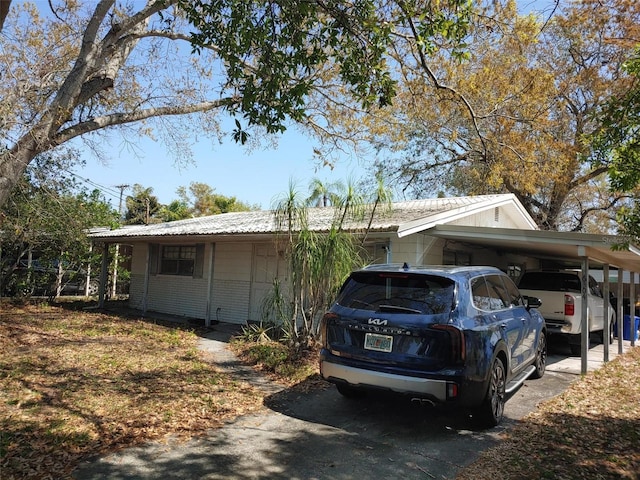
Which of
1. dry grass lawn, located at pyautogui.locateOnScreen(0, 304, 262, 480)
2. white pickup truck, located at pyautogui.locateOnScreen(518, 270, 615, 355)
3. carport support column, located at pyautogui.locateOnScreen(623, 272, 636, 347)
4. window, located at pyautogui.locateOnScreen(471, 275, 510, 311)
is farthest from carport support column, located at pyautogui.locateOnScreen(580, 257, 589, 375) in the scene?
dry grass lawn, located at pyautogui.locateOnScreen(0, 304, 262, 480)

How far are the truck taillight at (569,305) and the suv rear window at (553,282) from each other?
52cm

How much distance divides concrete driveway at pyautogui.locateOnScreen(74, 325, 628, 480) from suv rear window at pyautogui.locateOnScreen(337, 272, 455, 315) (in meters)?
1.40

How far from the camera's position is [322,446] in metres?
4.61

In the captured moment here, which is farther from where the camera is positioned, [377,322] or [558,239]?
[558,239]

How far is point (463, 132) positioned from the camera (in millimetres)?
18078

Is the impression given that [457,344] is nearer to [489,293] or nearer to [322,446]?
[489,293]

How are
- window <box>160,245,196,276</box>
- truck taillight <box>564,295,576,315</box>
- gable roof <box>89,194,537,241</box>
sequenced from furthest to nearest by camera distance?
window <box>160,245,196,276</box> < truck taillight <box>564,295,576,315</box> < gable roof <box>89,194,537,241</box>

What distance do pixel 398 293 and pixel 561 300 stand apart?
21.1ft

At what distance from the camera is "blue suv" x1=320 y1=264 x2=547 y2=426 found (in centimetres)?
462

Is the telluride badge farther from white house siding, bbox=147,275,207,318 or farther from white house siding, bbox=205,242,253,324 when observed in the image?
white house siding, bbox=147,275,207,318

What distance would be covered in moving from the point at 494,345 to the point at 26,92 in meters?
9.67

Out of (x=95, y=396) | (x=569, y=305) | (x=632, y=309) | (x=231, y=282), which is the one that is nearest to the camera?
(x=95, y=396)

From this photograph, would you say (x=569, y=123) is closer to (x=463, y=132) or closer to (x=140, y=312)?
(x=463, y=132)

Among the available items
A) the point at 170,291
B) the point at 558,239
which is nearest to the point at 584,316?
the point at 558,239
